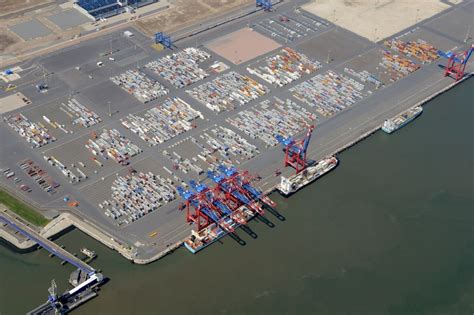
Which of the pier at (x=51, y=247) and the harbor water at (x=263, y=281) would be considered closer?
the harbor water at (x=263, y=281)

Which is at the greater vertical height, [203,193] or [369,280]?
A: [203,193]

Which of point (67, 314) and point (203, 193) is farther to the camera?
point (203, 193)

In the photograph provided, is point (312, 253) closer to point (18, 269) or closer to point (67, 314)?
point (67, 314)

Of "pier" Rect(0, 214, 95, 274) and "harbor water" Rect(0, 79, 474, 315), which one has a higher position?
"pier" Rect(0, 214, 95, 274)

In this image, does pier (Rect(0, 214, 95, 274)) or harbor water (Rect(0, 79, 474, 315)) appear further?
pier (Rect(0, 214, 95, 274))

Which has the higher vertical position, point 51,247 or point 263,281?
point 51,247

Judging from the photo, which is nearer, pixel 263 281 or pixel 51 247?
pixel 263 281

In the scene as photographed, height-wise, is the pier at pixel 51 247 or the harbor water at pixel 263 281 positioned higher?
→ the pier at pixel 51 247

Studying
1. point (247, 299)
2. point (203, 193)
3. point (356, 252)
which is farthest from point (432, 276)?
point (203, 193)

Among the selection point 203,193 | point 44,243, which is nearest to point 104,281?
point 44,243
